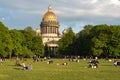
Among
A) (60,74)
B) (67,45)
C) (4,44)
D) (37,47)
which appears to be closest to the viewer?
(60,74)

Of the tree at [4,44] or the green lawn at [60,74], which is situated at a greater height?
the tree at [4,44]

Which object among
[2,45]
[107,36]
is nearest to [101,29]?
[107,36]

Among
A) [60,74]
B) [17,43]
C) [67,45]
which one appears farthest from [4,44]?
[60,74]

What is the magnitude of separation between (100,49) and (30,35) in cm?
3770

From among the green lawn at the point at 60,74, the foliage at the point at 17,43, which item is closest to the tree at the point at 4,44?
the foliage at the point at 17,43

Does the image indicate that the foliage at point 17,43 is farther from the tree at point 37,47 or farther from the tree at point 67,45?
the tree at point 67,45

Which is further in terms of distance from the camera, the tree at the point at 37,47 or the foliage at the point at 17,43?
the tree at the point at 37,47

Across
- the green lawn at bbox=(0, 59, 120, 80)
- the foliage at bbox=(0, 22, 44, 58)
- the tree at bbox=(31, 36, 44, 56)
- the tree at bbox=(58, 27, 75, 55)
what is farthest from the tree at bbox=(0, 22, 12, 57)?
the green lawn at bbox=(0, 59, 120, 80)

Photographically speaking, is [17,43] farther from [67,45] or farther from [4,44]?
[67,45]

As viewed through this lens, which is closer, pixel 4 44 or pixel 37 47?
pixel 4 44

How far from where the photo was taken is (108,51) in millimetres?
119125

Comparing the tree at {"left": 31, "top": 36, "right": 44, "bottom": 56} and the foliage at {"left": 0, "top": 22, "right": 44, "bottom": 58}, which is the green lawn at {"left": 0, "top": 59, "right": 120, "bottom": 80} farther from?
the tree at {"left": 31, "top": 36, "right": 44, "bottom": 56}

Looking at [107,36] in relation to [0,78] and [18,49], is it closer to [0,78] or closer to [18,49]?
[18,49]

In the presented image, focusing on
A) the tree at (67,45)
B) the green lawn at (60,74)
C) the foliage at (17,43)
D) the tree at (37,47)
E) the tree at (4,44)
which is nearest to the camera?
the green lawn at (60,74)
